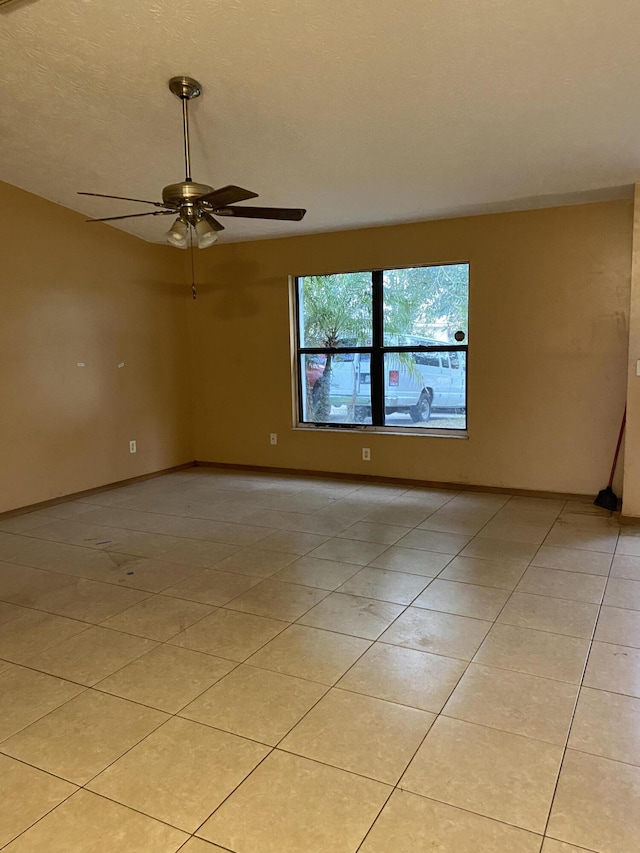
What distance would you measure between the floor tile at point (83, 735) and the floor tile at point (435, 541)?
2.03m

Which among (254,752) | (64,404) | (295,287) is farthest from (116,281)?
(254,752)

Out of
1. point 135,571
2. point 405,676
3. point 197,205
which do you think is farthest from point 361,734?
point 197,205

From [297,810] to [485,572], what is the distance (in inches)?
75.2

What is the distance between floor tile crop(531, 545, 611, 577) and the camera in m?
3.25

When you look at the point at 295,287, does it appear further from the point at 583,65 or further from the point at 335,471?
the point at 583,65

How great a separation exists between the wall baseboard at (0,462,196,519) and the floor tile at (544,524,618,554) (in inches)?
146

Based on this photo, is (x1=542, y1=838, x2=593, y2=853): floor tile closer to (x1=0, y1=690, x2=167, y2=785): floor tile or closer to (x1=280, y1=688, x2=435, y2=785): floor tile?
(x1=280, y1=688, x2=435, y2=785): floor tile

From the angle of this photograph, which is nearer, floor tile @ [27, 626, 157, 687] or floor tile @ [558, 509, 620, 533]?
floor tile @ [27, 626, 157, 687]

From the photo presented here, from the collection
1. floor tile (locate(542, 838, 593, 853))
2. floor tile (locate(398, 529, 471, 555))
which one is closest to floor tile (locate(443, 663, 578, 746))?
floor tile (locate(542, 838, 593, 853))

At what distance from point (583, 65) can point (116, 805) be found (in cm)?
336

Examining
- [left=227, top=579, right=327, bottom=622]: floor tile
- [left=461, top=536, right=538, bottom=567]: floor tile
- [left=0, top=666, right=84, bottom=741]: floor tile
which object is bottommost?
A: [left=0, top=666, right=84, bottom=741]: floor tile

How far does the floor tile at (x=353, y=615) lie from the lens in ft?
8.50

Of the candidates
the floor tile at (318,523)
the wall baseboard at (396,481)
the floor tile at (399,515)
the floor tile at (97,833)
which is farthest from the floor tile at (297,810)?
the wall baseboard at (396,481)

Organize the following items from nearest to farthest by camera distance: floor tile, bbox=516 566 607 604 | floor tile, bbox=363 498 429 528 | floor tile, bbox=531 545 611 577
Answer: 1. floor tile, bbox=516 566 607 604
2. floor tile, bbox=531 545 611 577
3. floor tile, bbox=363 498 429 528
